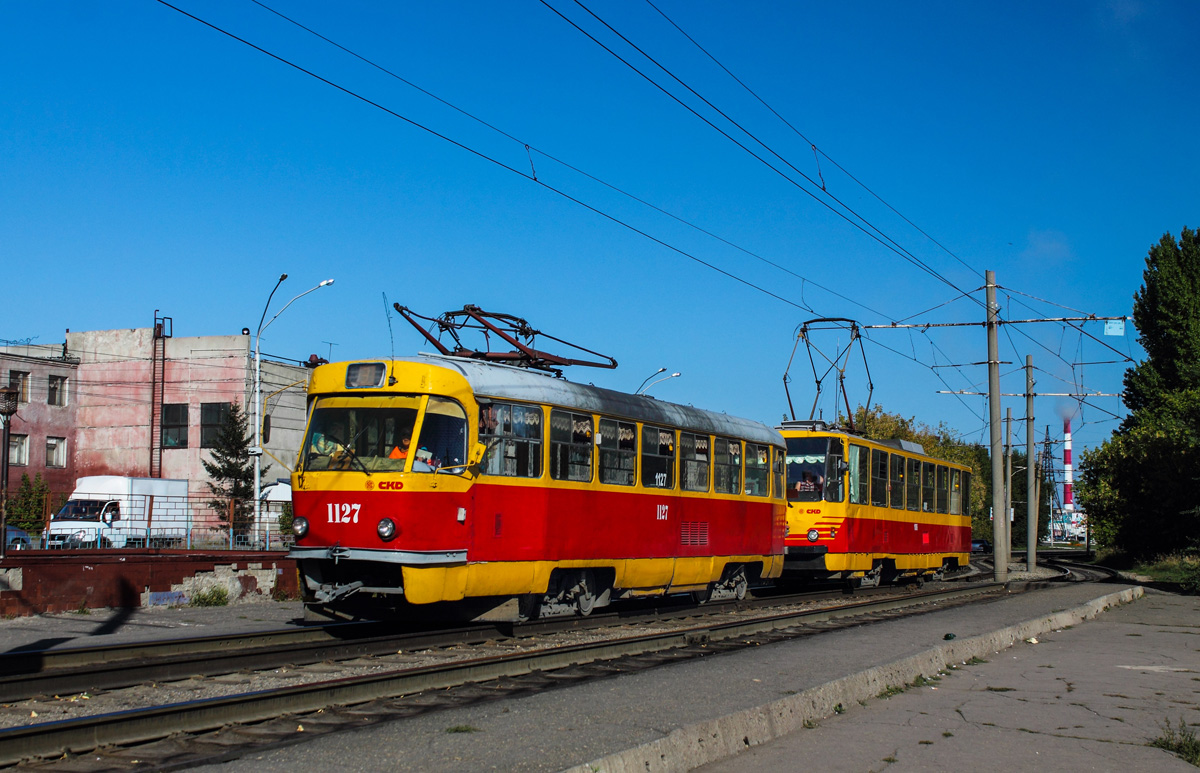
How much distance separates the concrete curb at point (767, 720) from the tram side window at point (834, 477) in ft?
30.0

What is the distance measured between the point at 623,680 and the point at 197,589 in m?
11.2

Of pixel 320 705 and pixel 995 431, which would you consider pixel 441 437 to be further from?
pixel 995 431

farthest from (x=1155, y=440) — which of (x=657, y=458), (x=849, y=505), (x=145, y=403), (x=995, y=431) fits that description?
(x=145, y=403)

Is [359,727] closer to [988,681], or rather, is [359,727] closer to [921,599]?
[988,681]

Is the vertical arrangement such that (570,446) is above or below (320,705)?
above

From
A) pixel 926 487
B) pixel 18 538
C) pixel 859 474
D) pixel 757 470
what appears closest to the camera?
pixel 757 470

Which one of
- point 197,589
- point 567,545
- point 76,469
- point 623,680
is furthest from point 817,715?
point 76,469

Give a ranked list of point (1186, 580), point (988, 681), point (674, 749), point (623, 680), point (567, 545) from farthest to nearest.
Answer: point (1186, 580) → point (567, 545) → point (988, 681) → point (623, 680) → point (674, 749)

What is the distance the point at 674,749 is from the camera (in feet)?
21.4

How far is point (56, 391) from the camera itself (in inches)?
2255

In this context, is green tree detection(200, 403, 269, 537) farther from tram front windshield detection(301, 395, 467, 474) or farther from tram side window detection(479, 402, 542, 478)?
tram front windshield detection(301, 395, 467, 474)

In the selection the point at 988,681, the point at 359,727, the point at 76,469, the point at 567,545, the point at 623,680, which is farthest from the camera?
the point at 76,469

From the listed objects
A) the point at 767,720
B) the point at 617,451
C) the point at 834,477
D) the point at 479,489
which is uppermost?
the point at 617,451

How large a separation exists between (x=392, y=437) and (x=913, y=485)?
17.1m
